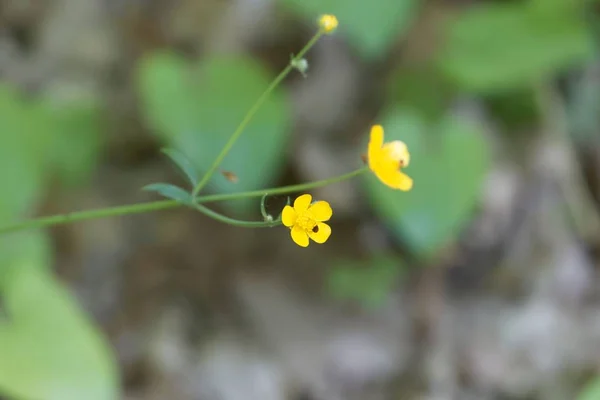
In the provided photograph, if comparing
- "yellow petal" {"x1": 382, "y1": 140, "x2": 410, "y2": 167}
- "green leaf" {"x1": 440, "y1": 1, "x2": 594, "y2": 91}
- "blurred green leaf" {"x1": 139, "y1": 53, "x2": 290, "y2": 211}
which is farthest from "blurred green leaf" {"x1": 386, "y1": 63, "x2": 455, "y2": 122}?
"yellow petal" {"x1": 382, "y1": 140, "x2": 410, "y2": 167}

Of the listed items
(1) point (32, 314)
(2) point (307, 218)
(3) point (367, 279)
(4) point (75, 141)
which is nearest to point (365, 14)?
(3) point (367, 279)

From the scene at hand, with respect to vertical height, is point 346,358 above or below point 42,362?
above

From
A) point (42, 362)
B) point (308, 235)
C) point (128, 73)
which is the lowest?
point (308, 235)

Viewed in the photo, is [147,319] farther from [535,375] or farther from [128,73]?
[535,375]

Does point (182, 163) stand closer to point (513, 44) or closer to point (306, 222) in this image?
point (306, 222)

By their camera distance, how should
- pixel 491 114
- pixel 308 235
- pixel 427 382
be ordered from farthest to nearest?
pixel 491 114 → pixel 427 382 → pixel 308 235

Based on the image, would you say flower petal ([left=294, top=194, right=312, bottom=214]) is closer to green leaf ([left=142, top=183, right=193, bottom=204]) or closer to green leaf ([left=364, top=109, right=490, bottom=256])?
green leaf ([left=142, top=183, right=193, bottom=204])

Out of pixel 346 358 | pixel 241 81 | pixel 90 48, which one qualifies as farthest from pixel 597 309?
pixel 90 48
